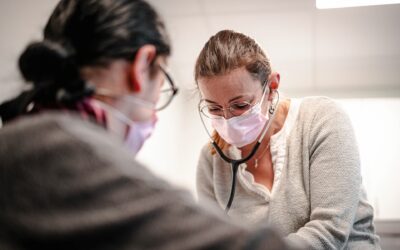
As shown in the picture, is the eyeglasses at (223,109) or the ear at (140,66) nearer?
the ear at (140,66)

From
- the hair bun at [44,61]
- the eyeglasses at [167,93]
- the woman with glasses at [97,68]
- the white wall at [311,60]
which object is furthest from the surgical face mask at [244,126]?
the white wall at [311,60]

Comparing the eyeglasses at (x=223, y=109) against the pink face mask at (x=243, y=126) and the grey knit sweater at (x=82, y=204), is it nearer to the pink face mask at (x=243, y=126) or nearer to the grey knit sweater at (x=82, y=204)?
the pink face mask at (x=243, y=126)

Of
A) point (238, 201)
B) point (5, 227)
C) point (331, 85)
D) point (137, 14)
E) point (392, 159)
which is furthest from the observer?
point (331, 85)

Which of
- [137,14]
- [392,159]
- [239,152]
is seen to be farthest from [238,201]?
[392,159]

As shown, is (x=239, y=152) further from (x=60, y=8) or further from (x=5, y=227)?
(x=5, y=227)

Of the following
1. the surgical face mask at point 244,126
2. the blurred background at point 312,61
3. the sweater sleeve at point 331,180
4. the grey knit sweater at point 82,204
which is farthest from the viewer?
the blurred background at point 312,61

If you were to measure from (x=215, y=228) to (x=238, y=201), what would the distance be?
0.86 metres

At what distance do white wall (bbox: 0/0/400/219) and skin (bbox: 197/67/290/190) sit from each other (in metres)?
0.99

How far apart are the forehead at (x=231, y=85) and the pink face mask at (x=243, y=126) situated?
70 mm

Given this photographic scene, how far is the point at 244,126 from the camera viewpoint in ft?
4.63

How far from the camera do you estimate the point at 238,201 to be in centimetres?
137

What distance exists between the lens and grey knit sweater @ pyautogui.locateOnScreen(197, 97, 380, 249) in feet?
3.75

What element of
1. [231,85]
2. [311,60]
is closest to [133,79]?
[231,85]

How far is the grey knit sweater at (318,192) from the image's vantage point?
1.14 m
